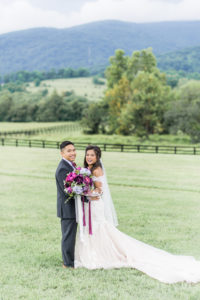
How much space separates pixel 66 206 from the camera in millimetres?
6898

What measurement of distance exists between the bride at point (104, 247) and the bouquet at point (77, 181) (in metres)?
0.38

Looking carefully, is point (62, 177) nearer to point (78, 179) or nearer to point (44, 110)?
point (78, 179)

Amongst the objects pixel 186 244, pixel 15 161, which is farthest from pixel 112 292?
pixel 15 161

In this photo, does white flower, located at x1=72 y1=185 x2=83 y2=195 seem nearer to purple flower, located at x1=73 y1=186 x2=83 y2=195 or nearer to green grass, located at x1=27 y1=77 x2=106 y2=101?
purple flower, located at x1=73 y1=186 x2=83 y2=195

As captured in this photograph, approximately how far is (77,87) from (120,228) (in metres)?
148

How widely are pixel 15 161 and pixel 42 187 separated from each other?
454 inches

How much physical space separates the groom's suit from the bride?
0.58 feet

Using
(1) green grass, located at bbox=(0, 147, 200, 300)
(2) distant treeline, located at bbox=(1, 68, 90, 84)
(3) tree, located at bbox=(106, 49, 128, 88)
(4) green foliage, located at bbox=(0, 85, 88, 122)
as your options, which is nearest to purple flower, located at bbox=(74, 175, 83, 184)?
(1) green grass, located at bbox=(0, 147, 200, 300)

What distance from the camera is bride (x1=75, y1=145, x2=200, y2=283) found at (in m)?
6.97

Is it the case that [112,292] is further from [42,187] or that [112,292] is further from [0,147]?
[0,147]

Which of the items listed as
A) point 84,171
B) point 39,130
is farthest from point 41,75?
point 84,171

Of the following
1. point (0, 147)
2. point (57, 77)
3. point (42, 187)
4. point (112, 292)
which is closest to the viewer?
point (112, 292)

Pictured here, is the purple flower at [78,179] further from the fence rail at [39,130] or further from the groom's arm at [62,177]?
the fence rail at [39,130]

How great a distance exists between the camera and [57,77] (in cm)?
19700
